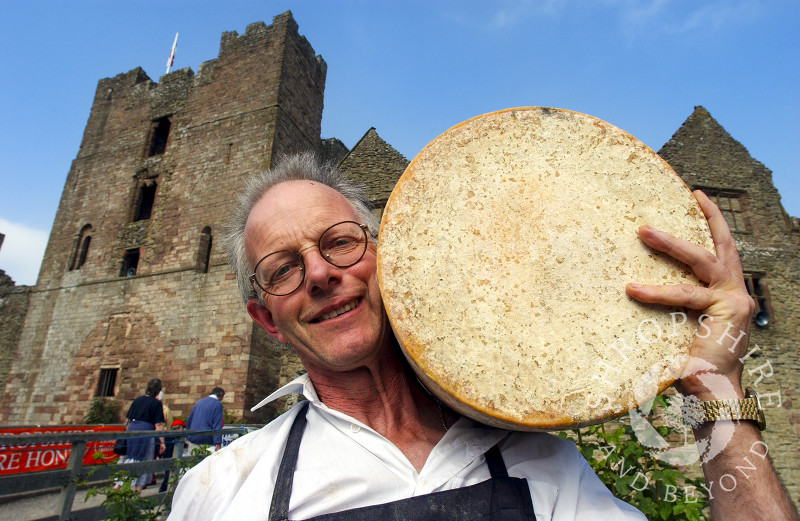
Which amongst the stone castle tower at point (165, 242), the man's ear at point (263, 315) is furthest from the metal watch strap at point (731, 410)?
the stone castle tower at point (165, 242)

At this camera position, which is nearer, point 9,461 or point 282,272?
point 282,272

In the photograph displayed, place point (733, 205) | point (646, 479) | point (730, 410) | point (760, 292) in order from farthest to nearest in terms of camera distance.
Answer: point (733, 205)
point (760, 292)
point (646, 479)
point (730, 410)

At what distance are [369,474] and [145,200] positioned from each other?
15947mm

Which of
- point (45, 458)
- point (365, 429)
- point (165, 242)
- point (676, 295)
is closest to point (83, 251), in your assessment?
point (165, 242)

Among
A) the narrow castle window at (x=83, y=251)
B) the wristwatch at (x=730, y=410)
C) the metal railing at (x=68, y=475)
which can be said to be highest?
the narrow castle window at (x=83, y=251)

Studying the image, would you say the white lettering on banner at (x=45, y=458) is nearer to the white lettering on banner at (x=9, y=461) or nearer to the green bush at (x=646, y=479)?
the white lettering on banner at (x=9, y=461)

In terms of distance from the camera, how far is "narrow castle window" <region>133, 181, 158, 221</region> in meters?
13.9

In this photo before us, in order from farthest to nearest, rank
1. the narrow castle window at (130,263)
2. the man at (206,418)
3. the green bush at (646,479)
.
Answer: the narrow castle window at (130,263) → the man at (206,418) → the green bush at (646,479)

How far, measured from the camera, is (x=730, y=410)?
0.93 meters

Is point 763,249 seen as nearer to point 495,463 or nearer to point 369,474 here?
point 495,463

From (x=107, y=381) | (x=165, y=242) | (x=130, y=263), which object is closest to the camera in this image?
(x=107, y=381)

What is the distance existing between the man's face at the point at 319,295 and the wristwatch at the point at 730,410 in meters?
0.78

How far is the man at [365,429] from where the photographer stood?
0.95 meters

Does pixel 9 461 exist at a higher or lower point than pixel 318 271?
lower
